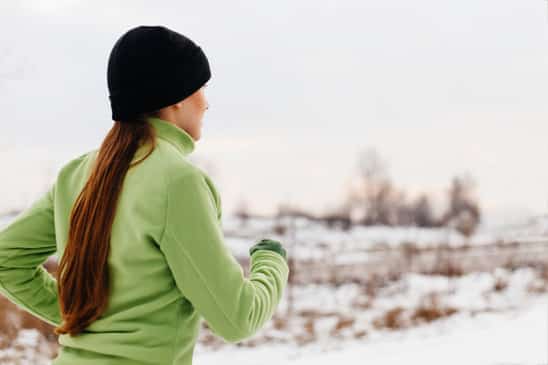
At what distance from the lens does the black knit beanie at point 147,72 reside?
2.49 feet

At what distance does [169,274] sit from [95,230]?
8 centimetres

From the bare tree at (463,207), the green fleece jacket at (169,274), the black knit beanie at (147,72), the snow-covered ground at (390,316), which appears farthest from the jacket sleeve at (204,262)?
the bare tree at (463,207)

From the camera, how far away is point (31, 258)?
2.84 ft

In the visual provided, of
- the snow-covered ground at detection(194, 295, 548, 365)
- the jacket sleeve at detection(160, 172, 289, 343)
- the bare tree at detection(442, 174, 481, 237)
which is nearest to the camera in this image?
the jacket sleeve at detection(160, 172, 289, 343)

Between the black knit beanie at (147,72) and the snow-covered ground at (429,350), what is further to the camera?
the snow-covered ground at (429,350)

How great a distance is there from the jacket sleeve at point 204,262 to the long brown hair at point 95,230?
0.21 feet

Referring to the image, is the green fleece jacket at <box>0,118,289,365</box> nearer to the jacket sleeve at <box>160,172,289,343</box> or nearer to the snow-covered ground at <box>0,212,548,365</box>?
the jacket sleeve at <box>160,172,289,343</box>

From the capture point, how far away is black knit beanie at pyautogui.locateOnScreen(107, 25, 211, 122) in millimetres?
760

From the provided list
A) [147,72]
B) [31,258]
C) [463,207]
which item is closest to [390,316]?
[463,207]

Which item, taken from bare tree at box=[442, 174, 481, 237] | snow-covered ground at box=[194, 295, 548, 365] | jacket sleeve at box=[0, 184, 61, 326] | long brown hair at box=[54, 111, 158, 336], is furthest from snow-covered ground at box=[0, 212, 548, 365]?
long brown hair at box=[54, 111, 158, 336]

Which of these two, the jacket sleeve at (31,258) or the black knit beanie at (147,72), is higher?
the black knit beanie at (147,72)

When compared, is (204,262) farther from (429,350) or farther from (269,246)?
(429,350)

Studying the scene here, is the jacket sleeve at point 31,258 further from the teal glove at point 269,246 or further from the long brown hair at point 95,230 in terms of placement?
the teal glove at point 269,246

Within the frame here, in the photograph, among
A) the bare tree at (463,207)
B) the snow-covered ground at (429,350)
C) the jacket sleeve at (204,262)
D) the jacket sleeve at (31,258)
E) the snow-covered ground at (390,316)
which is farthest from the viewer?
the bare tree at (463,207)
